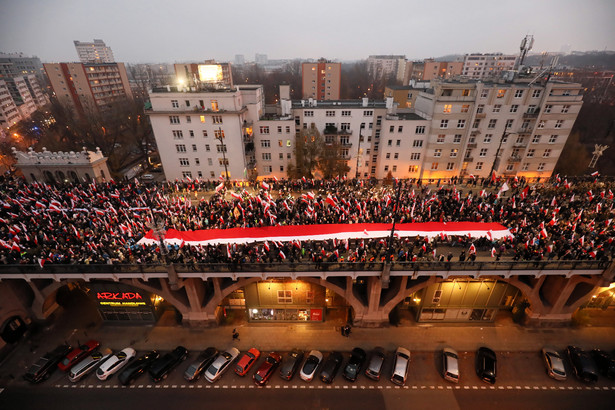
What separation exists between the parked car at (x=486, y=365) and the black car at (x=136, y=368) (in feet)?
98.1

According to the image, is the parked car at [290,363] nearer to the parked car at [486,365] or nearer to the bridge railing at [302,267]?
the bridge railing at [302,267]

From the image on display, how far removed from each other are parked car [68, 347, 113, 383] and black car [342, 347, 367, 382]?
2241 cm

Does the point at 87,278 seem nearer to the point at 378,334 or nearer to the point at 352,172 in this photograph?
the point at 378,334

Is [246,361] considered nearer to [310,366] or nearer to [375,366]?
[310,366]

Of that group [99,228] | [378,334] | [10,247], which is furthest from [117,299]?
[378,334]

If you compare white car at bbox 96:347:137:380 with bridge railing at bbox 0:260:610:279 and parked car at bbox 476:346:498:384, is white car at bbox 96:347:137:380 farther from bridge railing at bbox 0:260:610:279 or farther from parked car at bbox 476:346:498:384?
parked car at bbox 476:346:498:384

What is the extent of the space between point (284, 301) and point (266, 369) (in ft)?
21.7

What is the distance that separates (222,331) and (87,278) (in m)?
13.7

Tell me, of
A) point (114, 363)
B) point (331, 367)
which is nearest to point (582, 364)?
point (331, 367)

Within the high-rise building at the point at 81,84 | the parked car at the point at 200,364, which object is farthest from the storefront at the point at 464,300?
the high-rise building at the point at 81,84

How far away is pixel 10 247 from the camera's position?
25.5 metres

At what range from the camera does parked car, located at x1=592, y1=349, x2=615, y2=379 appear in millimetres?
24281

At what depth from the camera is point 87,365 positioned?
25.5m

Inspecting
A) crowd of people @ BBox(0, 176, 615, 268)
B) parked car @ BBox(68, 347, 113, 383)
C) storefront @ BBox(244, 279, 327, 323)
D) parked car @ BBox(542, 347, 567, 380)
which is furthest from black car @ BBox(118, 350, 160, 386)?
parked car @ BBox(542, 347, 567, 380)
